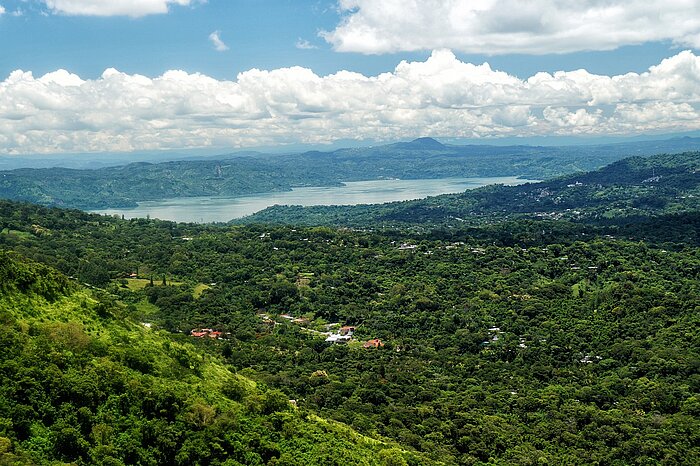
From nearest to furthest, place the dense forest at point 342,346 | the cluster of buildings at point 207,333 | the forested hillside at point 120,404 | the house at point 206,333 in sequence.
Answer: the forested hillside at point 120,404 → the dense forest at point 342,346 → the cluster of buildings at point 207,333 → the house at point 206,333

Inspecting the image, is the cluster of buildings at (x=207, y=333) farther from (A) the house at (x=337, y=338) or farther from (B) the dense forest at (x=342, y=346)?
(A) the house at (x=337, y=338)

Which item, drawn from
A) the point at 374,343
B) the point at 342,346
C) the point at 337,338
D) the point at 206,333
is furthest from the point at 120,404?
the point at 337,338

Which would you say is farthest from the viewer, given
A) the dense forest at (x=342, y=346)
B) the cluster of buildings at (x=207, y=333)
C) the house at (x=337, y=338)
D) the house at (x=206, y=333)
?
the house at (x=337, y=338)

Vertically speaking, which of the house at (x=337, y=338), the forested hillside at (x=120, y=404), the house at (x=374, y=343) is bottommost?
the house at (x=374, y=343)

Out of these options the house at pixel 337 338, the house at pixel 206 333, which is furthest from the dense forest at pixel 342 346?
the house at pixel 337 338

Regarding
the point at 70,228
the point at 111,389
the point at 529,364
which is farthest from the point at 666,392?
the point at 70,228

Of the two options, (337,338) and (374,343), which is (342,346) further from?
(337,338)
